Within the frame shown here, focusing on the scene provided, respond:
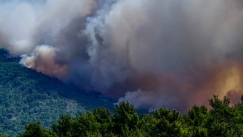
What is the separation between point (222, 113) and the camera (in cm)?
8938

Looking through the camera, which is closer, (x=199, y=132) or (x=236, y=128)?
(x=199, y=132)

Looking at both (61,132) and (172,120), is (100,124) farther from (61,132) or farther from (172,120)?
(172,120)

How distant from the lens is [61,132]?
97.0 metres

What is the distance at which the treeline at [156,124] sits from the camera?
236ft

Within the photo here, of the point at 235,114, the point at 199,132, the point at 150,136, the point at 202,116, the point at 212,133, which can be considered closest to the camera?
the point at 199,132

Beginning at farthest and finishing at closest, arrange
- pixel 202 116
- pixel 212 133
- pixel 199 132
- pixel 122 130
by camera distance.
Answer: pixel 122 130 < pixel 202 116 < pixel 212 133 < pixel 199 132

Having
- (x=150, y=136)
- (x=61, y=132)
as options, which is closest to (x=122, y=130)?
(x=61, y=132)

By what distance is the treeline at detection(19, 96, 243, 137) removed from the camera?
7181 centimetres

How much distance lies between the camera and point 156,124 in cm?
7281

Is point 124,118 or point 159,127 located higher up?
point 124,118

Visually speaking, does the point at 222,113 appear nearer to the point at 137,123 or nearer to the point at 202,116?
the point at 202,116

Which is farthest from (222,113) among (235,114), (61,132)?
(61,132)

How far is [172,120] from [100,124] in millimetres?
34688

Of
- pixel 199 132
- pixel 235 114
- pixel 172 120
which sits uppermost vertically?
pixel 235 114
